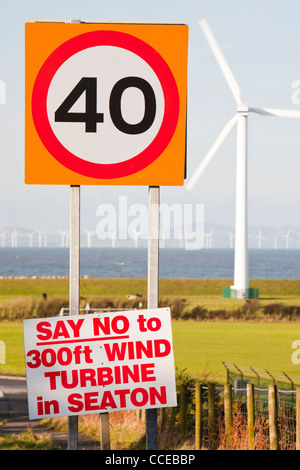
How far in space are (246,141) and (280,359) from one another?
27.0 metres

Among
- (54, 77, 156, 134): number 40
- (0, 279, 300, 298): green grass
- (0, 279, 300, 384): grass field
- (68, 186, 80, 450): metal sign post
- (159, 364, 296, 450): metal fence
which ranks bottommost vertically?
(0, 279, 300, 298): green grass

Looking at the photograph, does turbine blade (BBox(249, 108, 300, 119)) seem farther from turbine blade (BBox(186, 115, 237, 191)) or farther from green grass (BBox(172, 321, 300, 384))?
green grass (BBox(172, 321, 300, 384))

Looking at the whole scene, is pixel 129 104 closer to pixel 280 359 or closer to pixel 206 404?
pixel 206 404

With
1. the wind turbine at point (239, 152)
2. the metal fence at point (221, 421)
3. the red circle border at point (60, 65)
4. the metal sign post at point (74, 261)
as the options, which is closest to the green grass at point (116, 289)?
the wind turbine at point (239, 152)

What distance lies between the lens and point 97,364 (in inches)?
213

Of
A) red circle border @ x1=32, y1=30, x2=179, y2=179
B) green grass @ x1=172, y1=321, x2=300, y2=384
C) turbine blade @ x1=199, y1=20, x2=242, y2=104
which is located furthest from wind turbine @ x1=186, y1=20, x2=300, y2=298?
red circle border @ x1=32, y1=30, x2=179, y2=179

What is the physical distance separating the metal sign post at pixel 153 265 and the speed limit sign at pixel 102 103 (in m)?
0.17

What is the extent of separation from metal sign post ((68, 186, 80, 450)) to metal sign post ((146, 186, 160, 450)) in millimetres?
562

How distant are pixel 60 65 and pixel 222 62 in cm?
4355

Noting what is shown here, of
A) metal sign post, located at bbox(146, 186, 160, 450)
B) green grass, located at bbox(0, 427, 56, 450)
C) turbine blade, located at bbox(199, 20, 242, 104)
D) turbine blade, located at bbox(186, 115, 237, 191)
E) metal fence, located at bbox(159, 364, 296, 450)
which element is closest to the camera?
metal sign post, located at bbox(146, 186, 160, 450)

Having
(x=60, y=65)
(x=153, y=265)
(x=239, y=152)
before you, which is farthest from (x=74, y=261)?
(x=239, y=152)

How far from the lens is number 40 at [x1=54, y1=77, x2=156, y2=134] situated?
538cm

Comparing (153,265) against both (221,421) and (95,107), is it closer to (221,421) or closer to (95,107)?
(95,107)
